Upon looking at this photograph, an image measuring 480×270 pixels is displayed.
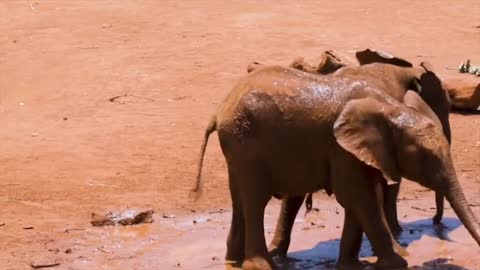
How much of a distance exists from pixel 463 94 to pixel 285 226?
458cm

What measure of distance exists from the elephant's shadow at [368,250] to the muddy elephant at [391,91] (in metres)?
0.13

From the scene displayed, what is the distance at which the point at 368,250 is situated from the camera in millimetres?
8539

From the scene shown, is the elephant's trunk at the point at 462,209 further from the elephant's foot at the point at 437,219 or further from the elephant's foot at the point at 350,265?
the elephant's foot at the point at 437,219

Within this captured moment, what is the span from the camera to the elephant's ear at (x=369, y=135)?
24.1 ft

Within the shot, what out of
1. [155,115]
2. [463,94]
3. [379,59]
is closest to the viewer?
[379,59]

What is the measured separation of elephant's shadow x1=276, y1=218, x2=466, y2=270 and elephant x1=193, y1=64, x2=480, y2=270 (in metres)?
0.33

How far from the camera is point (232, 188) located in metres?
7.96

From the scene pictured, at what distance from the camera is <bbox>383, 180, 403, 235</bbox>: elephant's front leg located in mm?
8555

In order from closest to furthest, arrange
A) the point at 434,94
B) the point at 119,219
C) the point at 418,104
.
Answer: the point at 418,104, the point at 434,94, the point at 119,219

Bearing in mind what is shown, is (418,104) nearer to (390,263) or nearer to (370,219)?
(370,219)

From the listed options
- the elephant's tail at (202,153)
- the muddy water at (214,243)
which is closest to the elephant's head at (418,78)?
the muddy water at (214,243)

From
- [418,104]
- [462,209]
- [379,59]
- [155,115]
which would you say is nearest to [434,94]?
[379,59]

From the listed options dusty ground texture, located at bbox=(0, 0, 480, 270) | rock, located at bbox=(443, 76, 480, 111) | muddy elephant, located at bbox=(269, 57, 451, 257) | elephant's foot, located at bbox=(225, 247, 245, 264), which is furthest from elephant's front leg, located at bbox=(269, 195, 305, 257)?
rock, located at bbox=(443, 76, 480, 111)

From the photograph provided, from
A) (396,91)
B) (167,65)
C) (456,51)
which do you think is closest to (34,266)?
(396,91)
